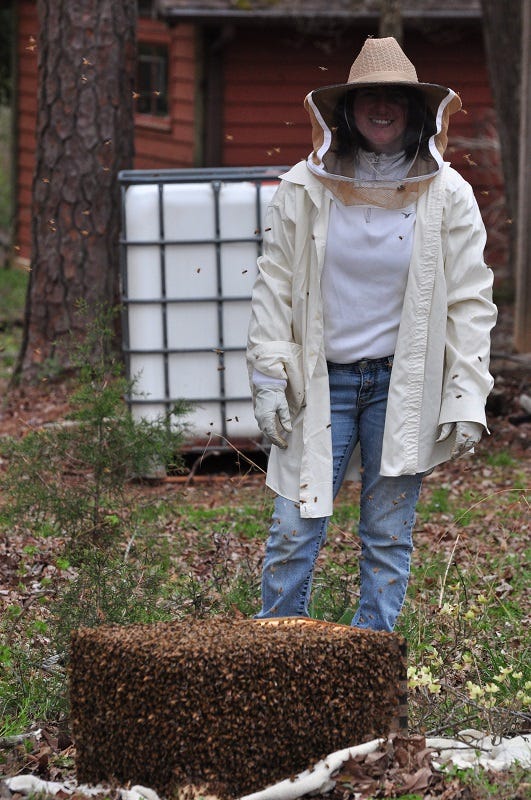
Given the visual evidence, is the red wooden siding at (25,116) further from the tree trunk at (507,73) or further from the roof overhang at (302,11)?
the tree trunk at (507,73)

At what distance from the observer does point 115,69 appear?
870 centimetres

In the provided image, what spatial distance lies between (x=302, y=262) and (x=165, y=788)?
1.78 m

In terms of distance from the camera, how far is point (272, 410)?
4.02 metres

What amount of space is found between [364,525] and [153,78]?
12.3 metres

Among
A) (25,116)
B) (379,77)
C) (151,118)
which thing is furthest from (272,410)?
(25,116)

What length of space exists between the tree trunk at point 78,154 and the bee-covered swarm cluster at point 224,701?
543cm

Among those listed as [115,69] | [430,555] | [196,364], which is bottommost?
[430,555]

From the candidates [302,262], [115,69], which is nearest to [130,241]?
[115,69]

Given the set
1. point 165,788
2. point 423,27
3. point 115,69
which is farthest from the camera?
point 423,27

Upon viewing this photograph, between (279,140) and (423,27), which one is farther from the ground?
(423,27)

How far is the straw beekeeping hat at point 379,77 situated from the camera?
402 centimetres

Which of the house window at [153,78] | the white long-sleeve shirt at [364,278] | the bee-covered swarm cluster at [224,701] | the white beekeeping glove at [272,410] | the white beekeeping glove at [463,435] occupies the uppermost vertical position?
the house window at [153,78]

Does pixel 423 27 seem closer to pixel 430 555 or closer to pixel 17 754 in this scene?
pixel 430 555

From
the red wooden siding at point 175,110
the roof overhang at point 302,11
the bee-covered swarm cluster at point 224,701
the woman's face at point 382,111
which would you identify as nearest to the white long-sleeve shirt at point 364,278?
the woman's face at point 382,111
